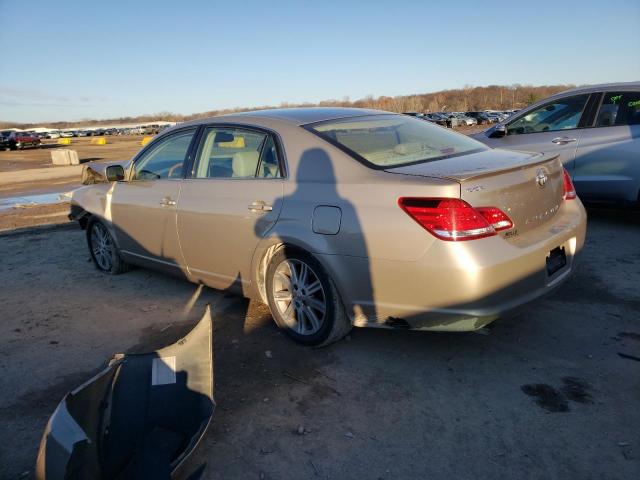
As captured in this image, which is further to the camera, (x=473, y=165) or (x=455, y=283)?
(x=473, y=165)

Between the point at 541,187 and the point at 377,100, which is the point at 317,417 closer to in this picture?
the point at 541,187

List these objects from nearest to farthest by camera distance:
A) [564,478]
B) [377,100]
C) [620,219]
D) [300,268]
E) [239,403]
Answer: [564,478], [239,403], [300,268], [620,219], [377,100]

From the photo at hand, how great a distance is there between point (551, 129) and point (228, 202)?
4848 millimetres

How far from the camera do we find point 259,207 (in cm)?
362

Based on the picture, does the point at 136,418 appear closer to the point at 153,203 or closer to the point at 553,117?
the point at 153,203

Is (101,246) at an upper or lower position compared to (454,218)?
lower

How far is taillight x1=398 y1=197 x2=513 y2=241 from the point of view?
2.75 metres

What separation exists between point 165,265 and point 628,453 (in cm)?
373

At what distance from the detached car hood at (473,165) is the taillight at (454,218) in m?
0.17

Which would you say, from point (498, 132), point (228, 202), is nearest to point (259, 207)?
point (228, 202)

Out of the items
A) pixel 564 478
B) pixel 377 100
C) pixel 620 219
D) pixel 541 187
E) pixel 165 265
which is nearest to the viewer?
pixel 564 478

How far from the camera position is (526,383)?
296 centimetres

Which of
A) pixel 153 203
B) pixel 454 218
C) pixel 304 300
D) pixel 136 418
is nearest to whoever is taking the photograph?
pixel 136 418

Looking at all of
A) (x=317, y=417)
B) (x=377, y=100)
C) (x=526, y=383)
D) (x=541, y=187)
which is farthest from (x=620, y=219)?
(x=377, y=100)
